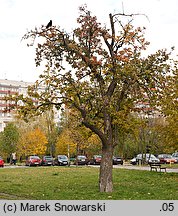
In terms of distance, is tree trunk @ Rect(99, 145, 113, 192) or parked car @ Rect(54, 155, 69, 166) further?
parked car @ Rect(54, 155, 69, 166)

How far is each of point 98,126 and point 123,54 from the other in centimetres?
314

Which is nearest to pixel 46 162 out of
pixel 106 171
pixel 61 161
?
pixel 61 161

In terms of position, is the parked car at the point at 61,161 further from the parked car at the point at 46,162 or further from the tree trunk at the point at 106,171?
the tree trunk at the point at 106,171

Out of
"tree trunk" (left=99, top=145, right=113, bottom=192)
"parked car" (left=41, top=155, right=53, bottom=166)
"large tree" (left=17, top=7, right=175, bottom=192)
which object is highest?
"large tree" (left=17, top=7, right=175, bottom=192)

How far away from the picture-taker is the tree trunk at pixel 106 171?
56.2 feet

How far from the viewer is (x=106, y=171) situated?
56.4 feet

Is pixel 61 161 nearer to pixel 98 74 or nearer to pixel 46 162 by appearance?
pixel 46 162

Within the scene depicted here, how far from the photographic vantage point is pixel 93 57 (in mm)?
17031

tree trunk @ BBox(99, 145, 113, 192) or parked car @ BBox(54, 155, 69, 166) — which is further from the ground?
tree trunk @ BBox(99, 145, 113, 192)

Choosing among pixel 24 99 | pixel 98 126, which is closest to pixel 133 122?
pixel 98 126

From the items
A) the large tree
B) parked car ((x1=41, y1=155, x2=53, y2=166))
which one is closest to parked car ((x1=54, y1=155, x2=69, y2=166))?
parked car ((x1=41, y1=155, x2=53, y2=166))

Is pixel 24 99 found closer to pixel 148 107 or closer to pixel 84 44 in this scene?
pixel 84 44

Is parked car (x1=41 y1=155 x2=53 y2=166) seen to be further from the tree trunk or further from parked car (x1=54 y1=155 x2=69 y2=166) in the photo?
the tree trunk

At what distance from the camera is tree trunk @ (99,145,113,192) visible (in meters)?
17.1
